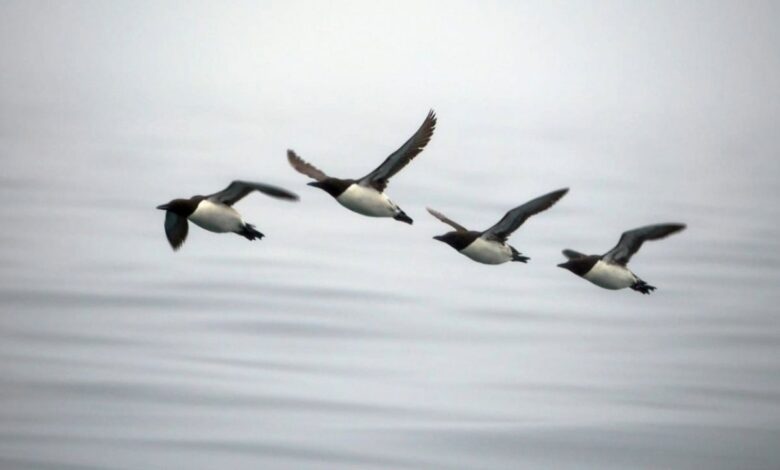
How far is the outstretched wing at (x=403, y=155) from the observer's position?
26641 millimetres

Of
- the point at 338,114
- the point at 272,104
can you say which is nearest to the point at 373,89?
the point at 272,104

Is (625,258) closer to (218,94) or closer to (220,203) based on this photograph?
(220,203)

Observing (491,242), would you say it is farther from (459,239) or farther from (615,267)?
(615,267)

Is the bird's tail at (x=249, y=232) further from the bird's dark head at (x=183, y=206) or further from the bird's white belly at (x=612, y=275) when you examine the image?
the bird's white belly at (x=612, y=275)

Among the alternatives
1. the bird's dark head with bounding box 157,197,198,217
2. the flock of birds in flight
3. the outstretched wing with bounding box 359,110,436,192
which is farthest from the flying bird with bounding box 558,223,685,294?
the bird's dark head with bounding box 157,197,198,217

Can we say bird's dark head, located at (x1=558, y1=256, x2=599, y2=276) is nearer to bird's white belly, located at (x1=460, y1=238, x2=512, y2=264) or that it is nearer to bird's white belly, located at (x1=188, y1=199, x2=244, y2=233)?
bird's white belly, located at (x1=460, y1=238, x2=512, y2=264)

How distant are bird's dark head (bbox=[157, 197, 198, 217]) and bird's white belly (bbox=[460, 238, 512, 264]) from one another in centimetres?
396

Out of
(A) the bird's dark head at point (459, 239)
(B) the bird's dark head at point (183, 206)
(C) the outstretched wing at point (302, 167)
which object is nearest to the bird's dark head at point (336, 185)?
(C) the outstretched wing at point (302, 167)

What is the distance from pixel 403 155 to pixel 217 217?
2632 millimetres

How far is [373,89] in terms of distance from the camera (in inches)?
7338

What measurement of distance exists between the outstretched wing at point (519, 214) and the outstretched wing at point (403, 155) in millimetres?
1571

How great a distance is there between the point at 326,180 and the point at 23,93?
361 feet

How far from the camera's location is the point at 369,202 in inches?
1072

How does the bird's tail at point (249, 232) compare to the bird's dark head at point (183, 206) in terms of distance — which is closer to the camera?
the bird's tail at point (249, 232)
